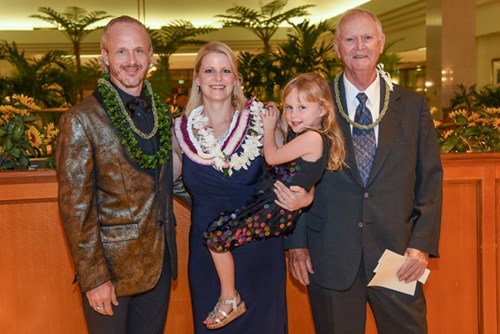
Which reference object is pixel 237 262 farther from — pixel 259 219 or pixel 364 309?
pixel 364 309

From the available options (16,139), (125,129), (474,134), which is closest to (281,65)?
(474,134)

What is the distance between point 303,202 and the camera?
2.54 meters

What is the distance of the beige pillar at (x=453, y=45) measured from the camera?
11.5 m

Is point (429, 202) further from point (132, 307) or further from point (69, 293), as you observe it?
point (69, 293)

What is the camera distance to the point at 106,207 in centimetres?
235

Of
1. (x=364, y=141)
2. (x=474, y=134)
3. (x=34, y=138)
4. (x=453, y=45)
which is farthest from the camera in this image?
(x=453, y=45)

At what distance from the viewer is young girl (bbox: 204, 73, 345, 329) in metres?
2.49

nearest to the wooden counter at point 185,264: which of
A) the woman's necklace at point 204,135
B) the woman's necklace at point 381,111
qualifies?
the woman's necklace at point 204,135

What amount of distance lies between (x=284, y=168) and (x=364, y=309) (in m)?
0.70

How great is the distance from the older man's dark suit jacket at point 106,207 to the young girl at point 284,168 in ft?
0.92

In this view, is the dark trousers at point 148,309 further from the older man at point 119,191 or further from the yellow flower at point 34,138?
the yellow flower at point 34,138

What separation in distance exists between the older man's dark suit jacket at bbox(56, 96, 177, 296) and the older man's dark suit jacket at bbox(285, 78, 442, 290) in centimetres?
69

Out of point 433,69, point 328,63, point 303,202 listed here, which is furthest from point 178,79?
point 303,202

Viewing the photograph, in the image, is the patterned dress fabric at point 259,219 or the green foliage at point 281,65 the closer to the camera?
the patterned dress fabric at point 259,219
